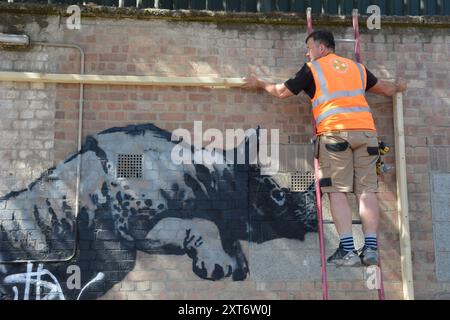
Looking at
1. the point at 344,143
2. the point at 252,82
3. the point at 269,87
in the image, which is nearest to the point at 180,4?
the point at 252,82

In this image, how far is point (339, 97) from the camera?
5410 mm

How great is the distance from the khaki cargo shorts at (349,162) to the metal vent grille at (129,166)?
6.39 ft

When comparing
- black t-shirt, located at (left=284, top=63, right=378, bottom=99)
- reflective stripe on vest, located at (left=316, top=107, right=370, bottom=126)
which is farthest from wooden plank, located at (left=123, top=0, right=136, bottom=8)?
reflective stripe on vest, located at (left=316, top=107, right=370, bottom=126)

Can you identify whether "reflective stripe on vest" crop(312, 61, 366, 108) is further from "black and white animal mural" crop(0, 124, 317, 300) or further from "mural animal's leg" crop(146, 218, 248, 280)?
"mural animal's leg" crop(146, 218, 248, 280)

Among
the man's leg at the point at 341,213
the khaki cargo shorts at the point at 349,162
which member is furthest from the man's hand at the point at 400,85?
the man's leg at the point at 341,213

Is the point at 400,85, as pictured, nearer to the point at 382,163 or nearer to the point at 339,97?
the point at 382,163

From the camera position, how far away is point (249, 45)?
20.9ft

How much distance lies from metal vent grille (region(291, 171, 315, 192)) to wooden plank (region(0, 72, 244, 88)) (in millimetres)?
1176

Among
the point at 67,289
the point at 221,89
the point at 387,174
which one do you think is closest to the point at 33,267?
the point at 67,289

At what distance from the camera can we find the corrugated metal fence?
6512mm

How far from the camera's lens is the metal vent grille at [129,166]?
6023 millimetres

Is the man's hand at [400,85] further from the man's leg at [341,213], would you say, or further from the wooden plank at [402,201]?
the man's leg at [341,213]

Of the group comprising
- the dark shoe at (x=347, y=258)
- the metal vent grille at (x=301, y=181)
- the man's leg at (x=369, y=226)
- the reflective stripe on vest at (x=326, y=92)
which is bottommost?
the dark shoe at (x=347, y=258)
